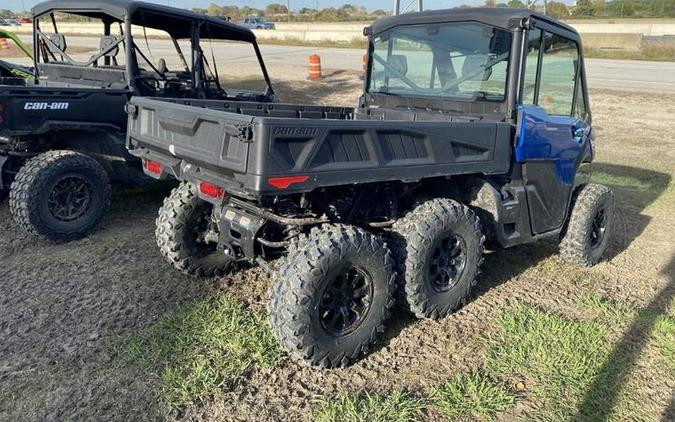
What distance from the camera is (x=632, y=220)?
20.4 ft

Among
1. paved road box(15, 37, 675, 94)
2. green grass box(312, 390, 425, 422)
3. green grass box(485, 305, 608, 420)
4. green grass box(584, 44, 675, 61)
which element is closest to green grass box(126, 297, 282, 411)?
green grass box(312, 390, 425, 422)

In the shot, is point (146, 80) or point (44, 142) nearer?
point (44, 142)

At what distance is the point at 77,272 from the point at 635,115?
43.7 feet

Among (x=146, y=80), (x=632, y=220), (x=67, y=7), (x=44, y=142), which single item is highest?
(x=67, y=7)

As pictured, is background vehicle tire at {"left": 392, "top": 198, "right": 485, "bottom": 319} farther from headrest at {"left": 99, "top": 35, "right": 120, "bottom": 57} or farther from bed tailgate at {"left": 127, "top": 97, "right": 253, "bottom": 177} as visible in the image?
headrest at {"left": 99, "top": 35, "right": 120, "bottom": 57}

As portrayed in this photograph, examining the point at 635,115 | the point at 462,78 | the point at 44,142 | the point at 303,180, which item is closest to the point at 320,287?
the point at 303,180

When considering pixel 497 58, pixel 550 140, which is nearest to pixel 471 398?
pixel 550 140

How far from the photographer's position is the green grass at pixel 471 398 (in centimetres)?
278

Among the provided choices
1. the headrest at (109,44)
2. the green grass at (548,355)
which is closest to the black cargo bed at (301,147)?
the green grass at (548,355)

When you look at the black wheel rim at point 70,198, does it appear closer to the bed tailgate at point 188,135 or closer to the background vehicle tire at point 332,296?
the bed tailgate at point 188,135

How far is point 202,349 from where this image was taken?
318cm

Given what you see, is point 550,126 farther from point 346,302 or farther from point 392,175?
point 346,302

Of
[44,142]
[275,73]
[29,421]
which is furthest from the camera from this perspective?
[275,73]

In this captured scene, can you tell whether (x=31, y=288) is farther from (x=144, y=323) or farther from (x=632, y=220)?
(x=632, y=220)
